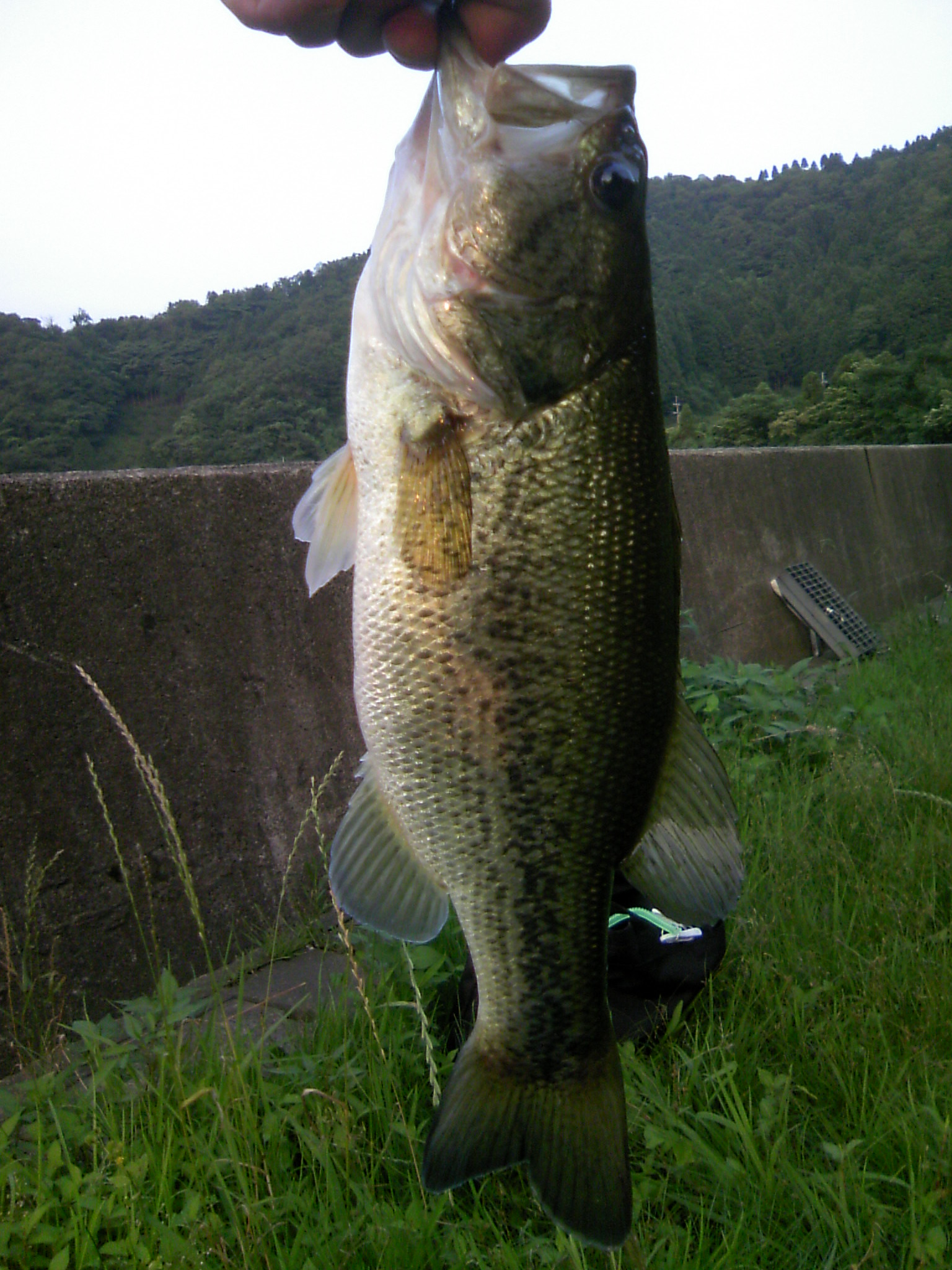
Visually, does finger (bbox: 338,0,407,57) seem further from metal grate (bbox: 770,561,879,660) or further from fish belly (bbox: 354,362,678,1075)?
metal grate (bbox: 770,561,879,660)

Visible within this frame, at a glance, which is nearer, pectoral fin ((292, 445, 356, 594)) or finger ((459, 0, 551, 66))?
finger ((459, 0, 551, 66))

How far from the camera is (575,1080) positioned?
1.41 metres

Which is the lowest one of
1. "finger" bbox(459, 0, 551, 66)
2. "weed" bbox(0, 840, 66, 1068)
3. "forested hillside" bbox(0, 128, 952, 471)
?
"weed" bbox(0, 840, 66, 1068)

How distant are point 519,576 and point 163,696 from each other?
199 cm

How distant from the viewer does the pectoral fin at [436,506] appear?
1282mm

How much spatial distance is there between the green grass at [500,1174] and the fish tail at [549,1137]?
21 cm

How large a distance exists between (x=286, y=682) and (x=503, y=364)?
2.26 meters

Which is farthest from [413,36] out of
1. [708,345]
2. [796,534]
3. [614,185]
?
[708,345]

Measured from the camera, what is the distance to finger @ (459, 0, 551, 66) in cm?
128

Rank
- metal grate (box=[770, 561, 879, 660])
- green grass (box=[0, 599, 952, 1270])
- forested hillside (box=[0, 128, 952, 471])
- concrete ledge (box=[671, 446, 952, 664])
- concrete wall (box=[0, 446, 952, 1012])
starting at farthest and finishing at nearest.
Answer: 1. forested hillside (box=[0, 128, 952, 471])
2. metal grate (box=[770, 561, 879, 660])
3. concrete ledge (box=[671, 446, 952, 664])
4. concrete wall (box=[0, 446, 952, 1012])
5. green grass (box=[0, 599, 952, 1270])

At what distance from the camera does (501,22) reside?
1300mm

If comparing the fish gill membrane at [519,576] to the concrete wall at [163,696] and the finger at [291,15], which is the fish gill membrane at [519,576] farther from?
the concrete wall at [163,696]

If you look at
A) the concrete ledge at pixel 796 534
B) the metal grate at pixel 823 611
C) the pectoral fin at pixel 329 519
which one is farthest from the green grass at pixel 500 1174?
the metal grate at pixel 823 611

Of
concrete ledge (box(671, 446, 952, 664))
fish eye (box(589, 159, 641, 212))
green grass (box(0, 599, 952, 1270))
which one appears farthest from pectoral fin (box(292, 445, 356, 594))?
concrete ledge (box(671, 446, 952, 664))
